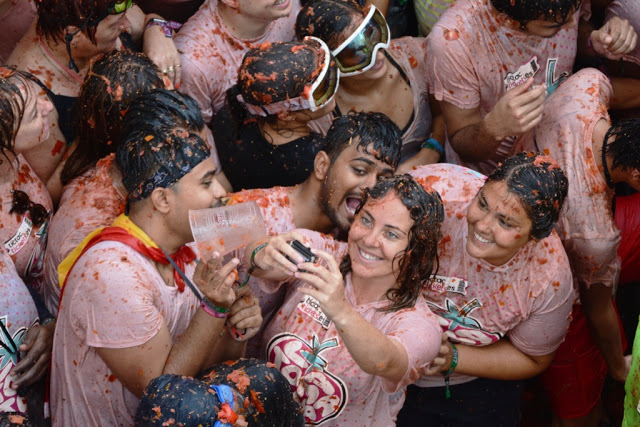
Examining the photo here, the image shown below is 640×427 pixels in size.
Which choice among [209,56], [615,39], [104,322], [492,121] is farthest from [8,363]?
[615,39]

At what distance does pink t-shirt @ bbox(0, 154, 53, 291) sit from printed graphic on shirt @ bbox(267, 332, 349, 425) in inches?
47.8

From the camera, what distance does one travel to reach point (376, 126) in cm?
365

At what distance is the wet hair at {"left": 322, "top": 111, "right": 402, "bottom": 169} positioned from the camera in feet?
11.8

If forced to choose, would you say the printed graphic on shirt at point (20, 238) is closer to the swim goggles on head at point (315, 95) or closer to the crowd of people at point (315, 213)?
the crowd of people at point (315, 213)

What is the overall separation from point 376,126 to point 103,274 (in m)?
1.54

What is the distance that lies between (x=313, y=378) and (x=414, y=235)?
0.73m

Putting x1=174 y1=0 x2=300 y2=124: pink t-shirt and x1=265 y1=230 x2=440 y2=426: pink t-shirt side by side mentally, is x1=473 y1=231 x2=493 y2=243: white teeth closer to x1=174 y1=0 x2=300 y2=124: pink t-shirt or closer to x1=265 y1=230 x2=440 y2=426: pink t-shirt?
x1=265 y1=230 x2=440 y2=426: pink t-shirt

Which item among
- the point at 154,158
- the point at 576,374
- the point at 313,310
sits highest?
the point at 154,158

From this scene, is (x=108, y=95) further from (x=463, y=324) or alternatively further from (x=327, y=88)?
(x=463, y=324)

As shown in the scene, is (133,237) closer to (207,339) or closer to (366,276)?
(207,339)

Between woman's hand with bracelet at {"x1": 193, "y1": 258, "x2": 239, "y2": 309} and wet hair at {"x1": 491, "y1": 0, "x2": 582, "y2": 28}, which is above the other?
wet hair at {"x1": 491, "y1": 0, "x2": 582, "y2": 28}

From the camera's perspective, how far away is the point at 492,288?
3.48 meters

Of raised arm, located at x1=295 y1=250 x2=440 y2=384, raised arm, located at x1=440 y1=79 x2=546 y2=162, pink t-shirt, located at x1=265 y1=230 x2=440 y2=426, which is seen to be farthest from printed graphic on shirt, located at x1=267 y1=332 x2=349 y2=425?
raised arm, located at x1=440 y1=79 x2=546 y2=162

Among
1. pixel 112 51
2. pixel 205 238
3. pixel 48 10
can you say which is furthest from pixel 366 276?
pixel 48 10
